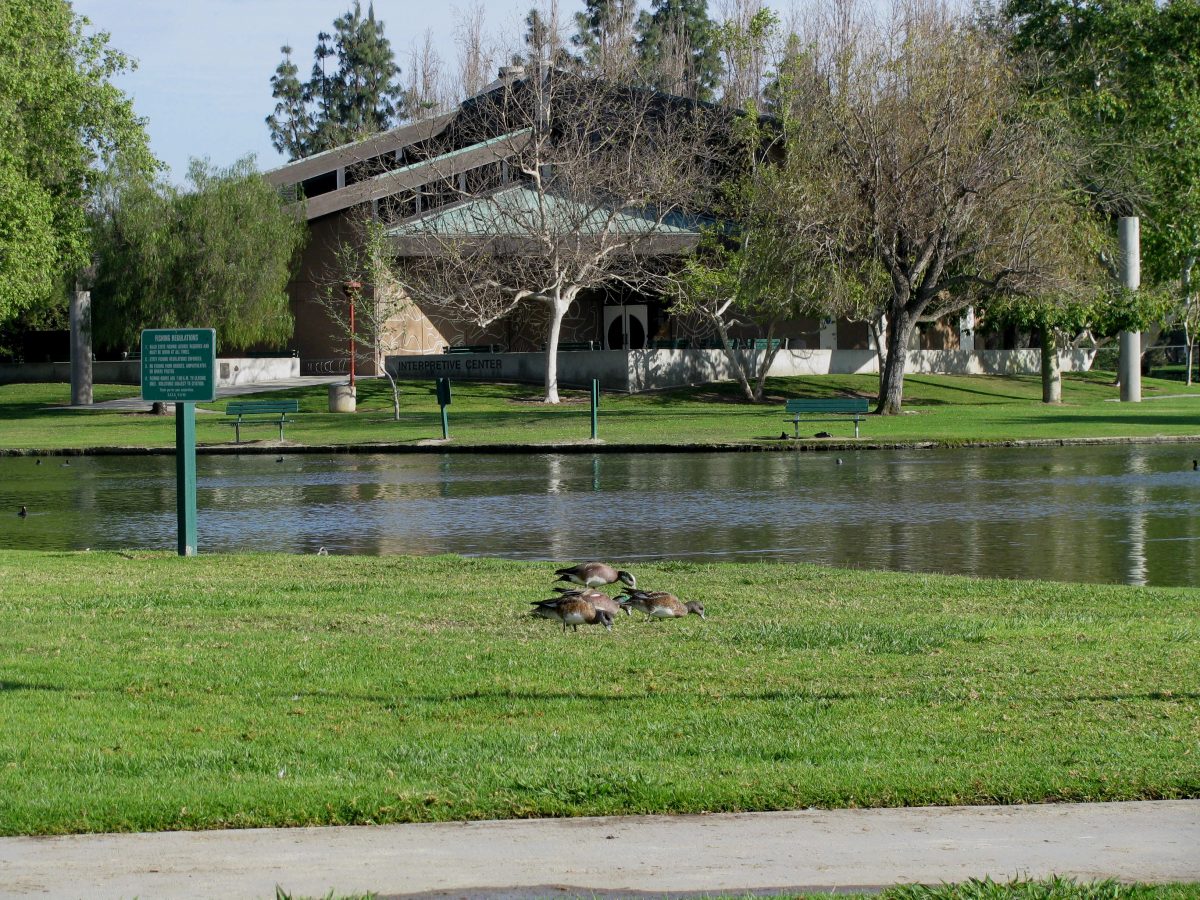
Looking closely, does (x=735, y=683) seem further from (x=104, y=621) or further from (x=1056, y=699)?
(x=104, y=621)

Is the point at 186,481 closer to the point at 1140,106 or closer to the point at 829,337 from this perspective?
the point at 1140,106

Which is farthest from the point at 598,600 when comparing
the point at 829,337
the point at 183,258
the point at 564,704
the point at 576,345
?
the point at 829,337

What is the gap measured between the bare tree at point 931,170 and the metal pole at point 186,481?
1048 inches

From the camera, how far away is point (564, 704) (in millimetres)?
7559

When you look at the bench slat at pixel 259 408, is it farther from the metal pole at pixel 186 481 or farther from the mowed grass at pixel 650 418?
the metal pole at pixel 186 481

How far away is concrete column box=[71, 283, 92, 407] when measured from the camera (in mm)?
52219

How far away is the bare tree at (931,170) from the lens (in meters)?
40.5

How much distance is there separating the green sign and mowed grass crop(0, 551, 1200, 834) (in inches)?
161

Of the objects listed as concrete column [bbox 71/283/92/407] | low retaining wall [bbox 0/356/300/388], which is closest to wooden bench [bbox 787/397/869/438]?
concrete column [bbox 71/283/92/407]

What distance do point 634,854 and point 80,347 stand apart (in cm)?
5148

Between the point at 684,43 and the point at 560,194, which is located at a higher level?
the point at 684,43

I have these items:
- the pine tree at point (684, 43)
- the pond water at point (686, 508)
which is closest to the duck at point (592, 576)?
the pond water at point (686, 508)

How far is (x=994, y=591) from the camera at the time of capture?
39.9ft

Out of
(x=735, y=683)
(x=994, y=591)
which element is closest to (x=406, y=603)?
(x=735, y=683)
